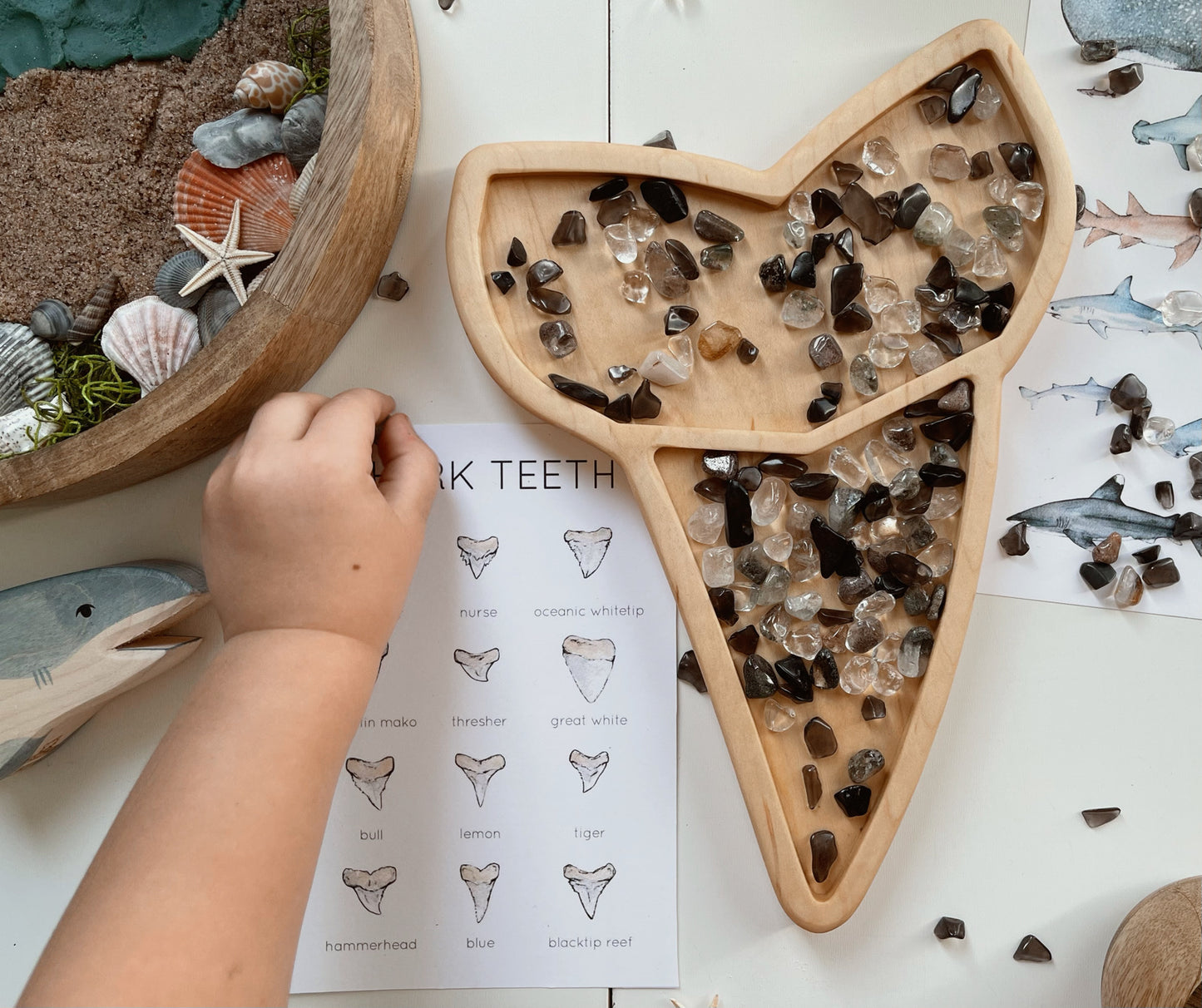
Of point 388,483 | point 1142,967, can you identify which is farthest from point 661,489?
point 1142,967

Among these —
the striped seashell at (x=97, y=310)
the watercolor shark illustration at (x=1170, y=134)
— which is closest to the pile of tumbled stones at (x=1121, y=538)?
the watercolor shark illustration at (x=1170, y=134)

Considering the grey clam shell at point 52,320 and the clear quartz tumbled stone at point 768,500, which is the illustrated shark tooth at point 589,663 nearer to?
the clear quartz tumbled stone at point 768,500

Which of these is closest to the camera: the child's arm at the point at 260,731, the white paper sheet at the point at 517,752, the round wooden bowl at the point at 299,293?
the child's arm at the point at 260,731

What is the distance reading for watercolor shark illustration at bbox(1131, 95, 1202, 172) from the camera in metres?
0.60

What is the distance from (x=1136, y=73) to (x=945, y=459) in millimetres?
300

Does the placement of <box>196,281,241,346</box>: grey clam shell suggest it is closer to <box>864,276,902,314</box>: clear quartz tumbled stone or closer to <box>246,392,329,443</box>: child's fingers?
<box>246,392,329,443</box>: child's fingers

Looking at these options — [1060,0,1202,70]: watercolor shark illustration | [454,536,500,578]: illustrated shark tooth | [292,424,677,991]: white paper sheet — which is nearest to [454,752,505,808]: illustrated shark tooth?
[292,424,677,991]: white paper sheet

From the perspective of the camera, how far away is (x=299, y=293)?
51 cm

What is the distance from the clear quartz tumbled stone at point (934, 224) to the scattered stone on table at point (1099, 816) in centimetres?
41

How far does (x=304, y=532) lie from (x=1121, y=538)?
0.55 metres

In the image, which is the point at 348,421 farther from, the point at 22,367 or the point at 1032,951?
the point at 1032,951

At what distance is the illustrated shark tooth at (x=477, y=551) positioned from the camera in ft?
1.99

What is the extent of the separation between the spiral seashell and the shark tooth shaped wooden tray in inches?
7.5

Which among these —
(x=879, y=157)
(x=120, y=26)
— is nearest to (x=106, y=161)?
(x=120, y=26)
